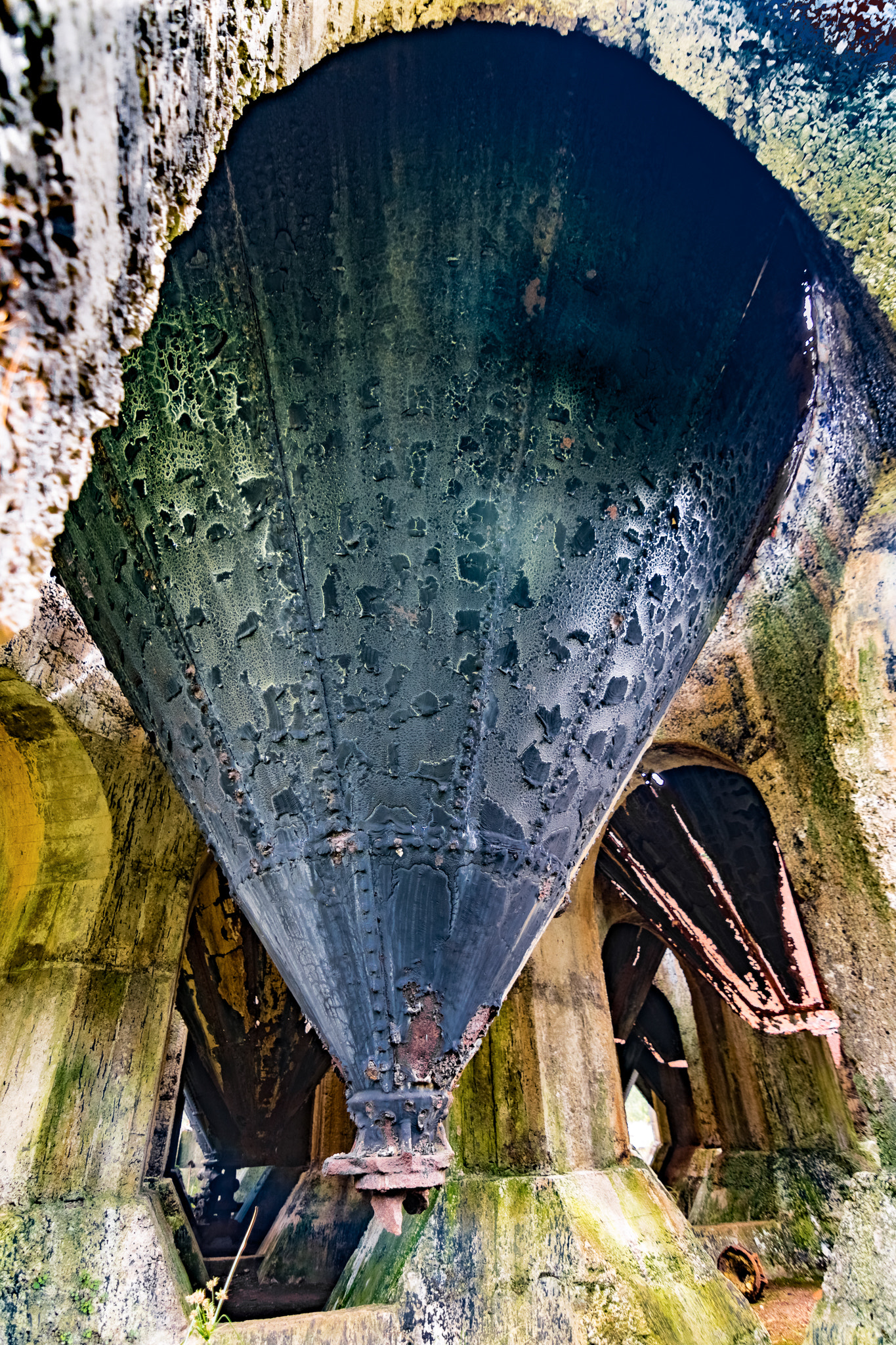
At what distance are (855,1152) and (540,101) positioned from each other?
10.3ft

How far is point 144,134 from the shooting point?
1.07 m

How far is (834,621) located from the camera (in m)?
2.62

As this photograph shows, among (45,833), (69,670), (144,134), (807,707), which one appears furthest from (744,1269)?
(144,134)

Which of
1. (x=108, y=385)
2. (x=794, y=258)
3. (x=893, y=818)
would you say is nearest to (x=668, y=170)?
(x=794, y=258)

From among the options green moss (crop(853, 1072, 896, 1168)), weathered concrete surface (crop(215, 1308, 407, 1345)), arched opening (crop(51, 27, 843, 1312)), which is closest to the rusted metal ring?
green moss (crop(853, 1072, 896, 1168))

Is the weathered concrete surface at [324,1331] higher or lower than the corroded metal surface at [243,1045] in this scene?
lower

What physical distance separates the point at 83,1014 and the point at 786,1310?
145 inches

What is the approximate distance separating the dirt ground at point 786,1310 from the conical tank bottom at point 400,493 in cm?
354

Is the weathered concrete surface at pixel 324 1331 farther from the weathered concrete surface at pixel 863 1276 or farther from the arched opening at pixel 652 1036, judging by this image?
the arched opening at pixel 652 1036

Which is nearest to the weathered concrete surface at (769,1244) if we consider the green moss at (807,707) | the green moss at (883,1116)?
Answer: the green moss at (883,1116)

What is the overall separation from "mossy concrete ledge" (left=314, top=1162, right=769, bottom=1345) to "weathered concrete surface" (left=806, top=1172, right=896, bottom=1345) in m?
0.27

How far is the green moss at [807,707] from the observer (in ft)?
8.38

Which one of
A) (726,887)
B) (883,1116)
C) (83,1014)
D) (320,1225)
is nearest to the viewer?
(883,1116)

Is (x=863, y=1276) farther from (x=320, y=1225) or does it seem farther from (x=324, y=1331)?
(x=320, y=1225)
